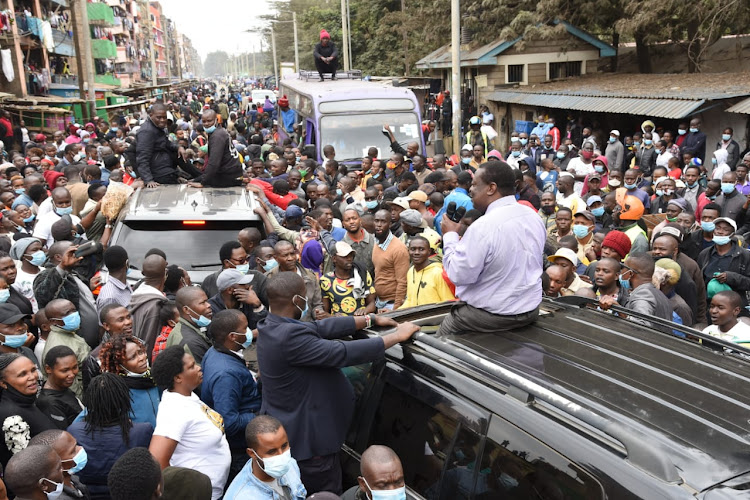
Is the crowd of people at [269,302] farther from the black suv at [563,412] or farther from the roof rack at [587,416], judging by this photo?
the roof rack at [587,416]

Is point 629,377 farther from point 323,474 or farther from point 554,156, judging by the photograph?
point 554,156

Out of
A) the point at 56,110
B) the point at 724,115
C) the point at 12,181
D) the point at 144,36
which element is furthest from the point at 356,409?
the point at 144,36

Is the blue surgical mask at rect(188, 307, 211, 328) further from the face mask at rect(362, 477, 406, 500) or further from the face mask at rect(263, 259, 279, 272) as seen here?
the face mask at rect(362, 477, 406, 500)

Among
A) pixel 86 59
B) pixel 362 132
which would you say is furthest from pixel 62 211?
pixel 86 59

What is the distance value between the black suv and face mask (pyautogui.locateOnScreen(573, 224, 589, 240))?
12.0 feet

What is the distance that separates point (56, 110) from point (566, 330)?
964 inches

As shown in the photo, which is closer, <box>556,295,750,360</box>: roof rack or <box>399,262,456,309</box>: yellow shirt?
<box>556,295,750,360</box>: roof rack

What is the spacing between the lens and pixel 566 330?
353 cm

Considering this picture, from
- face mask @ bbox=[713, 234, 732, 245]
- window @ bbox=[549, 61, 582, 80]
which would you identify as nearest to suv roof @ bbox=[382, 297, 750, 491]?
face mask @ bbox=[713, 234, 732, 245]

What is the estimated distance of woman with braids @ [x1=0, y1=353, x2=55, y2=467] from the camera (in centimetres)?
372

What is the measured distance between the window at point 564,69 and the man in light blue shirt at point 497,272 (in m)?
23.5

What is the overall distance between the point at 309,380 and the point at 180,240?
3.36 meters

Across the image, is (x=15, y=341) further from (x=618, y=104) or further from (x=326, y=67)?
(x=326, y=67)

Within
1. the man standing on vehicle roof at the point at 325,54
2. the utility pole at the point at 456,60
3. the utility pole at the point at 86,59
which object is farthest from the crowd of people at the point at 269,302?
the utility pole at the point at 86,59
